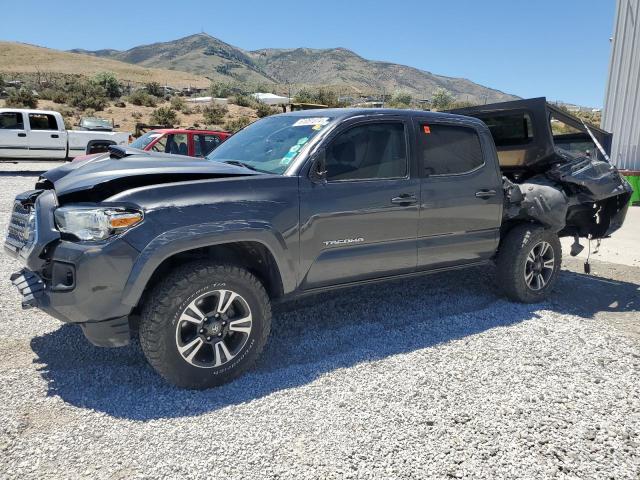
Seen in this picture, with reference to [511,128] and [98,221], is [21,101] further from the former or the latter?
[98,221]

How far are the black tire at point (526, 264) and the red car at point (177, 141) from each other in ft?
21.9

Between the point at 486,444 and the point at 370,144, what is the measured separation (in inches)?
92.4

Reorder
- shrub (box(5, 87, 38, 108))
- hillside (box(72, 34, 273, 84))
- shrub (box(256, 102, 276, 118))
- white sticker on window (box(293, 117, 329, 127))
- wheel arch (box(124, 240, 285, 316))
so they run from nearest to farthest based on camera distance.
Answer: wheel arch (box(124, 240, 285, 316)) → white sticker on window (box(293, 117, 329, 127)) → shrub (box(5, 87, 38, 108)) → shrub (box(256, 102, 276, 118)) → hillside (box(72, 34, 273, 84))

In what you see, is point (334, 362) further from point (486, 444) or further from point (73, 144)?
point (73, 144)

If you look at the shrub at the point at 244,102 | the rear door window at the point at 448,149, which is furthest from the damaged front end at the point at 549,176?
the shrub at the point at 244,102

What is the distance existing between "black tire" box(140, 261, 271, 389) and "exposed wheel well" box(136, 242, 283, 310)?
14cm

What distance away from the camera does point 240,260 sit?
366cm

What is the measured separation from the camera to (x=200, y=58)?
578 feet

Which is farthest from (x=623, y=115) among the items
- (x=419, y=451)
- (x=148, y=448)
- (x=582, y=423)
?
(x=148, y=448)

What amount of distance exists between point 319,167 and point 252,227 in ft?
2.45

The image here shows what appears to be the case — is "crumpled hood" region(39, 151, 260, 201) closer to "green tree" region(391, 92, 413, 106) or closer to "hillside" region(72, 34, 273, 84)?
"green tree" region(391, 92, 413, 106)

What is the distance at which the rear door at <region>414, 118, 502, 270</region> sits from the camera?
14.4ft

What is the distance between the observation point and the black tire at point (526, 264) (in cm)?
508

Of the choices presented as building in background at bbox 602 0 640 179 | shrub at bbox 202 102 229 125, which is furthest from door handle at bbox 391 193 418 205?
shrub at bbox 202 102 229 125
